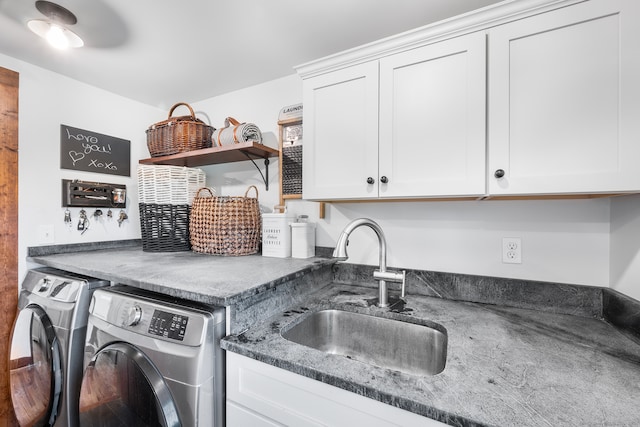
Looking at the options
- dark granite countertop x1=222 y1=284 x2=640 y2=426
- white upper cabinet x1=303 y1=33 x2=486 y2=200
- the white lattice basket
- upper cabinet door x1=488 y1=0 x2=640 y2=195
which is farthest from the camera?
the white lattice basket

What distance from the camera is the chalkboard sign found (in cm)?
182

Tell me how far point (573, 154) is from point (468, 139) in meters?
0.33

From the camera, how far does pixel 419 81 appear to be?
45.1 inches

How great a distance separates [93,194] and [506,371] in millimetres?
2528

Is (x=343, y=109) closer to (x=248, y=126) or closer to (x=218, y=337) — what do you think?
(x=248, y=126)

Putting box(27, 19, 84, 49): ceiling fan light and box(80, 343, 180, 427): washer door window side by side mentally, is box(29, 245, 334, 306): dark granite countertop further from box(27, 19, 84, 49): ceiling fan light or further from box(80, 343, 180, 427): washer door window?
box(27, 19, 84, 49): ceiling fan light

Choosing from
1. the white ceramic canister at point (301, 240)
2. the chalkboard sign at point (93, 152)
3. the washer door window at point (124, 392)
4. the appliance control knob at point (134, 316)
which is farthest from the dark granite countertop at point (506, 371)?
the chalkboard sign at point (93, 152)

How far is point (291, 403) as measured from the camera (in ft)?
2.67

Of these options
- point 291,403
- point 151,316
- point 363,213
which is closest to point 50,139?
point 151,316

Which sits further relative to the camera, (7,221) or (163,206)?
(163,206)

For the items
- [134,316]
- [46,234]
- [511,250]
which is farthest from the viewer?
[46,234]

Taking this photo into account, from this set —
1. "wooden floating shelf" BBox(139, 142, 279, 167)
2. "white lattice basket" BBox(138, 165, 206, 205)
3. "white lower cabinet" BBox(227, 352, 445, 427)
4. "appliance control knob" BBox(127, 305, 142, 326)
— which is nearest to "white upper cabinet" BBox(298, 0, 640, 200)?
"wooden floating shelf" BBox(139, 142, 279, 167)

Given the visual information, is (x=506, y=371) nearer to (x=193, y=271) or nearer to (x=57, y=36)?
(x=193, y=271)

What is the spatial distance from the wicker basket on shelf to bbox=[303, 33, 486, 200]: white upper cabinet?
989 millimetres
